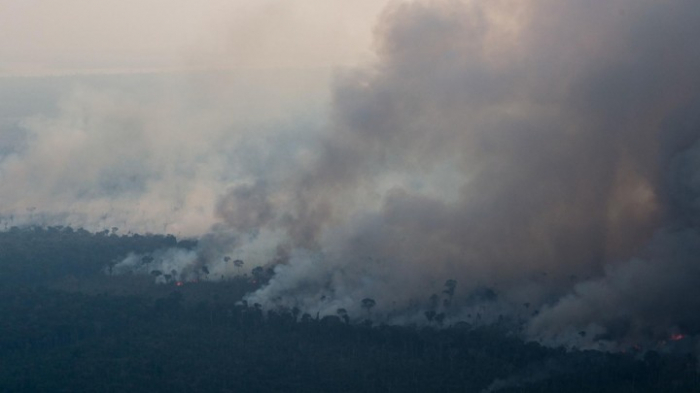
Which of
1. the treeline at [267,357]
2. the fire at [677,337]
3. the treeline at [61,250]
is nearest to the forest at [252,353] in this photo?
the treeline at [267,357]

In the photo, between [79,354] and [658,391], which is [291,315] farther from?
[658,391]

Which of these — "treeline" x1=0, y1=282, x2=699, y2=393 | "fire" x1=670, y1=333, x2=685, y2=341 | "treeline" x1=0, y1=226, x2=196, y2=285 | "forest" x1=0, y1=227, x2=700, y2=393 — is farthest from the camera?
"treeline" x1=0, y1=226, x2=196, y2=285

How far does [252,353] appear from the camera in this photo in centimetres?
7675

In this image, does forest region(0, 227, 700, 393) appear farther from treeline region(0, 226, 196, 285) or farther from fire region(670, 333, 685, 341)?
treeline region(0, 226, 196, 285)

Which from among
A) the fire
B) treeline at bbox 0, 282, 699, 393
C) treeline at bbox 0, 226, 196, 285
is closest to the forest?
Answer: treeline at bbox 0, 282, 699, 393

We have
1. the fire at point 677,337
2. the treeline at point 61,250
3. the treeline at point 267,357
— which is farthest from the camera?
the treeline at point 61,250

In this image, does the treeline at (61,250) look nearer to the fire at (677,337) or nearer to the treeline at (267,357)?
the treeline at (267,357)

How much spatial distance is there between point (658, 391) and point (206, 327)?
36.3m

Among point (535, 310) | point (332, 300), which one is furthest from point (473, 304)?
point (332, 300)

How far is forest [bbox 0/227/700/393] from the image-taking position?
225 feet

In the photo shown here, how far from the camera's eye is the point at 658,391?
6469 centimetres

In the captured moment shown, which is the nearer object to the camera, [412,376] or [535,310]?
[412,376]

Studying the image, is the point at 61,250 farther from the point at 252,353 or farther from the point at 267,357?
the point at 267,357

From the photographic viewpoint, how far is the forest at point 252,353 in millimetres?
68562
